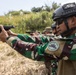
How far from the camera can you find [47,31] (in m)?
11.4

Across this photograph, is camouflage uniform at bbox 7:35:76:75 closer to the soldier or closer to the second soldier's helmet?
the soldier

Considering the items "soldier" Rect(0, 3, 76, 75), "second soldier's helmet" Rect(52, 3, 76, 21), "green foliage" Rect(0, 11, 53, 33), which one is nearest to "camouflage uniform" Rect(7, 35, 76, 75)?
"soldier" Rect(0, 3, 76, 75)

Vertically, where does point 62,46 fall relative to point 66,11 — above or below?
below

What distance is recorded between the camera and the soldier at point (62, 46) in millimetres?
3539

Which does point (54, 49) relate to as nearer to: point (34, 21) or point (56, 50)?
point (56, 50)

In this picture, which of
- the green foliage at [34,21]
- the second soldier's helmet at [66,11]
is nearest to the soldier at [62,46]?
the second soldier's helmet at [66,11]

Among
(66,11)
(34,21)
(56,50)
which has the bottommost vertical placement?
(34,21)

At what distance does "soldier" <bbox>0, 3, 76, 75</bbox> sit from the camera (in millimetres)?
3539

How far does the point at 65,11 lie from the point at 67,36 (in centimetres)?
27

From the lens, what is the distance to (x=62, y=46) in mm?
3545

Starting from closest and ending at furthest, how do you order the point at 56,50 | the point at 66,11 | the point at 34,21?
the point at 56,50
the point at 66,11
the point at 34,21

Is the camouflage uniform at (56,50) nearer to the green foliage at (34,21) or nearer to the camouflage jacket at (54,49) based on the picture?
the camouflage jacket at (54,49)

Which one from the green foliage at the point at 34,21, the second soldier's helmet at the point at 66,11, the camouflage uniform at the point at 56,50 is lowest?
the green foliage at the point at 34,21

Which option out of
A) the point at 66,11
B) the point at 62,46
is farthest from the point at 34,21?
the point at 62,46
